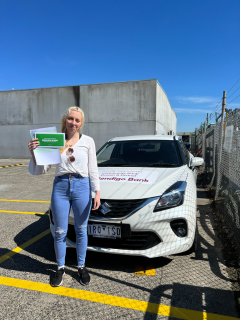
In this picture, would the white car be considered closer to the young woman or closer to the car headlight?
the car headlight

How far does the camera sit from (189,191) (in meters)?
2.95

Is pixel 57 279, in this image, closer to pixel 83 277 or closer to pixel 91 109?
pixel 83 277

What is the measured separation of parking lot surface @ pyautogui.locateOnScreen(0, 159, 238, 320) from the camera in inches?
81.9

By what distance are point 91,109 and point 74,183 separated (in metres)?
15.4

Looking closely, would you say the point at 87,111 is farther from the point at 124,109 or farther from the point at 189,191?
the point at 189,191

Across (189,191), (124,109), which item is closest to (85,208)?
(189,191)

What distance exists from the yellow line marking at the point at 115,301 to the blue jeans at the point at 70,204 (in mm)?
311

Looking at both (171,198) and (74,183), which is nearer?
(74,183)

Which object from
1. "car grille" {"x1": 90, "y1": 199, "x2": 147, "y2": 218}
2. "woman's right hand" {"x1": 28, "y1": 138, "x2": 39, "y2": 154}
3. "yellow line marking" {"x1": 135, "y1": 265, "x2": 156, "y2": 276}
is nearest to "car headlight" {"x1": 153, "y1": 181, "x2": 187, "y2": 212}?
"car grille" {"x1": 90, "y1": 199, "x2": 147, "y2": 218}

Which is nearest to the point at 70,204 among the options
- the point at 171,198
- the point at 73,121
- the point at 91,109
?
the point at 73,121

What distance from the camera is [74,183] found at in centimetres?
235

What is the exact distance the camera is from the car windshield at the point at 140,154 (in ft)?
12.0

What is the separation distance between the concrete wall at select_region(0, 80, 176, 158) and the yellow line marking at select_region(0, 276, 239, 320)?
14.2 m

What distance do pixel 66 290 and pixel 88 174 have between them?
1.17m
